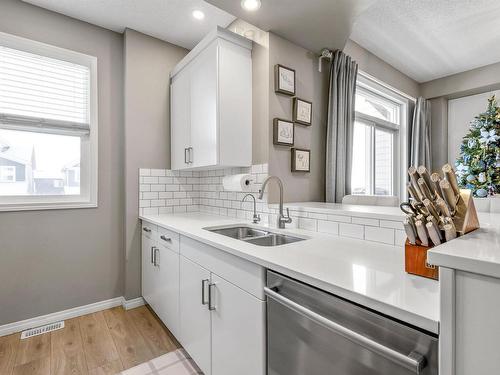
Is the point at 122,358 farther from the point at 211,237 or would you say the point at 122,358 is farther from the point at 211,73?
the point at 211,73

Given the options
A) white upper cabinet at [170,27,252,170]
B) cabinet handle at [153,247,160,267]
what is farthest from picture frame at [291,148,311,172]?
cabinet handle at [153,247,160,267]

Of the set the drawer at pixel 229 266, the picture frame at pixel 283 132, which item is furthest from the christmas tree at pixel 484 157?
the drawer at pixel 229 266

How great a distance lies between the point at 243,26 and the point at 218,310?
2171 mm

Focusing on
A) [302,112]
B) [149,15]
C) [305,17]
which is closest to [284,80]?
[302,112]

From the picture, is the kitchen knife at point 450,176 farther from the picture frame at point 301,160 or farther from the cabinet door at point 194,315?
the picture frame at point 301,160

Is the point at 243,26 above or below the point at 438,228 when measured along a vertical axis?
above

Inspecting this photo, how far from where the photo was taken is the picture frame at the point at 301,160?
2.19 meters

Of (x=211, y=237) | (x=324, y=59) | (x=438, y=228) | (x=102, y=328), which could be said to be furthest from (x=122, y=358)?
(x=324, y=59)

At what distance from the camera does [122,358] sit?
179cm

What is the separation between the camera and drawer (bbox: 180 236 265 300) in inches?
44.1

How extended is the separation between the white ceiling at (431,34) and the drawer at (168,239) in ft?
7.89

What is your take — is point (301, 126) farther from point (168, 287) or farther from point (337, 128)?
point (168, 287)

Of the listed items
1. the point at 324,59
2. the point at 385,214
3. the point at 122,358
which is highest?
the point at 324,59

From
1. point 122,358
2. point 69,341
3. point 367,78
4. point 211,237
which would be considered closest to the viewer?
point 211,237
